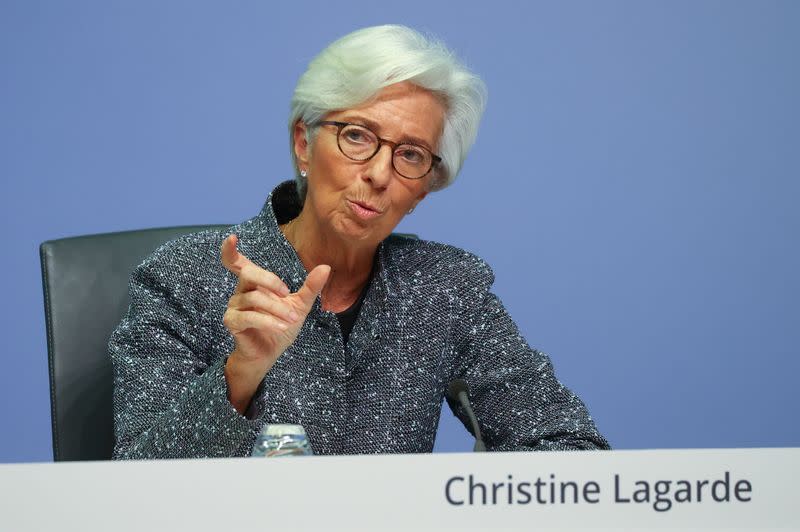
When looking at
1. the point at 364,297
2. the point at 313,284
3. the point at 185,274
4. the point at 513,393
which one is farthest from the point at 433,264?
the point at 313,284

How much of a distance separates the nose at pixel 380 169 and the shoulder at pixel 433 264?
0.56 ft

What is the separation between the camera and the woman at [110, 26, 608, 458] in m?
1.42

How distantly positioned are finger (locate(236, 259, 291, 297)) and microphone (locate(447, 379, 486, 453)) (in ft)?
1.81

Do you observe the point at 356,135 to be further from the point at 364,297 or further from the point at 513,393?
the point at 513,393

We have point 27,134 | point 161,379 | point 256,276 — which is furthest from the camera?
point 27,134

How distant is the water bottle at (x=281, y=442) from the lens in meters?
1.05

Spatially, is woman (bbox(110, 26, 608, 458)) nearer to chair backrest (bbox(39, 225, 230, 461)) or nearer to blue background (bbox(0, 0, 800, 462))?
chair backrest (bbox(39, 225, 230, 461))

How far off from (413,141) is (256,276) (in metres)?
0.50

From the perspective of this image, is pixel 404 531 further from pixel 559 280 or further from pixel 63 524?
pixel 559 280

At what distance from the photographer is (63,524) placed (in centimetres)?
71

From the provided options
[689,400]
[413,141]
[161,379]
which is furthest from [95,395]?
[689,400]

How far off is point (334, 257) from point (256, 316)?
47cm

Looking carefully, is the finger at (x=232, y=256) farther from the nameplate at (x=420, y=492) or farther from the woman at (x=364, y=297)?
the nameplate at (x=420, y=492)

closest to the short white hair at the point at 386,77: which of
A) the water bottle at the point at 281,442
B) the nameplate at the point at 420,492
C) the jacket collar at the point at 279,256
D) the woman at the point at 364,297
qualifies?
the woman at the point at 364,297
